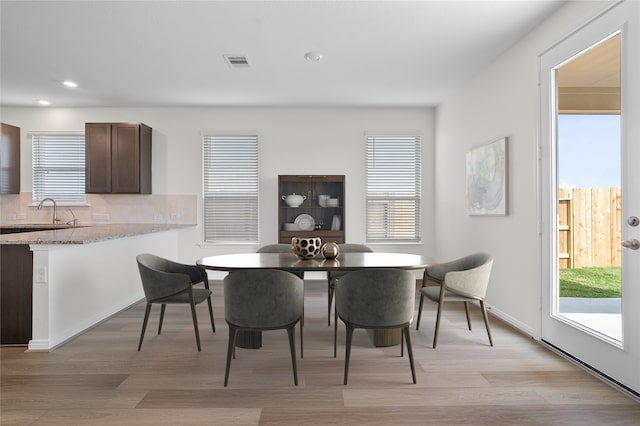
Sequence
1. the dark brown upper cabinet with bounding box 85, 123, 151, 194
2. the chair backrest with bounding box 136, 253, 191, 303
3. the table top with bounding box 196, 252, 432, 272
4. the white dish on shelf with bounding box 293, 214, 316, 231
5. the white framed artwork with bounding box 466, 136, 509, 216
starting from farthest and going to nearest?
the white dish on shelf with bounding box 293, 214, 316, 231
the dark brown upper cabinet with bounding box 85, 123, 151, 194
the white framed artwork with bounding box 466, 136, 509, 216
the chair backrest with bounding box 136, 253, 191, 303
the table top with bounding box 196, 252, 432, 272

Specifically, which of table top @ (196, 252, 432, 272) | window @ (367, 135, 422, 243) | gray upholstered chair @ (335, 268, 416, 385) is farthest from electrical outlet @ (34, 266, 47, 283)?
window @ (367, 135, 422, 243)

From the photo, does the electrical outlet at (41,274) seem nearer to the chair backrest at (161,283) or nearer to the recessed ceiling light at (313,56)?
the chair backrest at (161,283)

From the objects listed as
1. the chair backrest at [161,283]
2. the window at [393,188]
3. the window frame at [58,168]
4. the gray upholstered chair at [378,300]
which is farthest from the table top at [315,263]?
the window frame at [58,168]

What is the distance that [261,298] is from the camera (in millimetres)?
2449

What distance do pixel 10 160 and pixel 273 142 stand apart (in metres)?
4.02

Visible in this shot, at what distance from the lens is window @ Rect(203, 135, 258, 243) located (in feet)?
20.6

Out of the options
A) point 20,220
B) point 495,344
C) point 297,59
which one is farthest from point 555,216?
point 20,220

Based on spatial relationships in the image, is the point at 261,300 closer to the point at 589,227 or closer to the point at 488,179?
the point at 589,227

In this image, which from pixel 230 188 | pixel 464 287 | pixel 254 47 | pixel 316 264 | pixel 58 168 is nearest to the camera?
pixel 316 264

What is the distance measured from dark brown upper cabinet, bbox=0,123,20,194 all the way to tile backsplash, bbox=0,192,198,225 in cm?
25

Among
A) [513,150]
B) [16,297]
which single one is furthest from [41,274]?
[513,150]

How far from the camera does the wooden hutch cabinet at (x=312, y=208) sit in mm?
5891

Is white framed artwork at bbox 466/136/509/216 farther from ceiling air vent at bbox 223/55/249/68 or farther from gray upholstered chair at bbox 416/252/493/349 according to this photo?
ceiling air vent at bbox 223/55/249/68

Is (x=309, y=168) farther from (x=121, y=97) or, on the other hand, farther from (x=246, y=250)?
(x=121, y=97)
